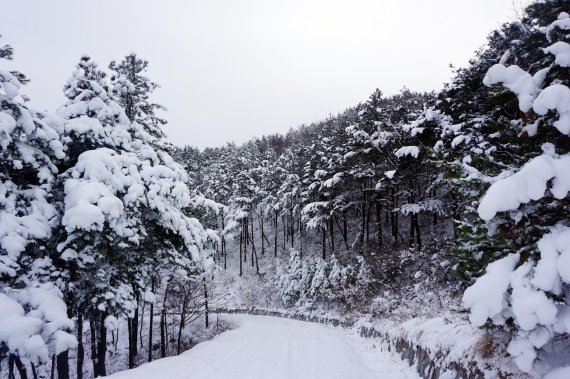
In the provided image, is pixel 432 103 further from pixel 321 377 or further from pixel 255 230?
pixel 255 230

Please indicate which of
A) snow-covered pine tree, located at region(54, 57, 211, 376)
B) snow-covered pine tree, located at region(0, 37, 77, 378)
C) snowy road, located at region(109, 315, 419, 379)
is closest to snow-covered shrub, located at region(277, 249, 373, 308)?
snowy road, located at region(109, 315, 419, 379)

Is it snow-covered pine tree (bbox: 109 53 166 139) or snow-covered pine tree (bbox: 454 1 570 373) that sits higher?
snow-covered pine tree (bbox: 109 53 166 139)

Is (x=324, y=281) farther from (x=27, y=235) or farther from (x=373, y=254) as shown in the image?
(x=27, y=235)

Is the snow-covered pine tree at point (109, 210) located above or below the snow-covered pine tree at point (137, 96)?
below

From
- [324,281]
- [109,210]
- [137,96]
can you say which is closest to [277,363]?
[109,210]

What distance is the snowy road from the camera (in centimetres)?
983

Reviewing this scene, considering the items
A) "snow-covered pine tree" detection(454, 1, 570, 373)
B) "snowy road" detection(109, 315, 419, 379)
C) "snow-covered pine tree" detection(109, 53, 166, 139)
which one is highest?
"snow-covered pine tree" detection(109, 53, 166, 139)

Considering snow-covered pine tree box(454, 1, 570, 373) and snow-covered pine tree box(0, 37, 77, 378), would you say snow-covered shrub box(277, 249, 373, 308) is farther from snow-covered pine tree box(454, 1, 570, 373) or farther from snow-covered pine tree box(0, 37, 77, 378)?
snow-covered pine tree box(454, 1, 570, 373)

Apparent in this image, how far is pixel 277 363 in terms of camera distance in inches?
457

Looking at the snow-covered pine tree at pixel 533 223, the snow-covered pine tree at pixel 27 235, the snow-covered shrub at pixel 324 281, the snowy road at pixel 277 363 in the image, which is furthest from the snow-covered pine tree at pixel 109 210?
the snow-covered shrub at pixel 324 281

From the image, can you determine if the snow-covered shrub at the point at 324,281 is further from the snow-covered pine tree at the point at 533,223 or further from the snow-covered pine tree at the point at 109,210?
the snow-covered pine tree at the point at 533,223

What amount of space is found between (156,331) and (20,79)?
32773mm

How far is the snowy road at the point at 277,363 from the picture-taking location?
387 inches

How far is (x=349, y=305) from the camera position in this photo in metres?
28.2
